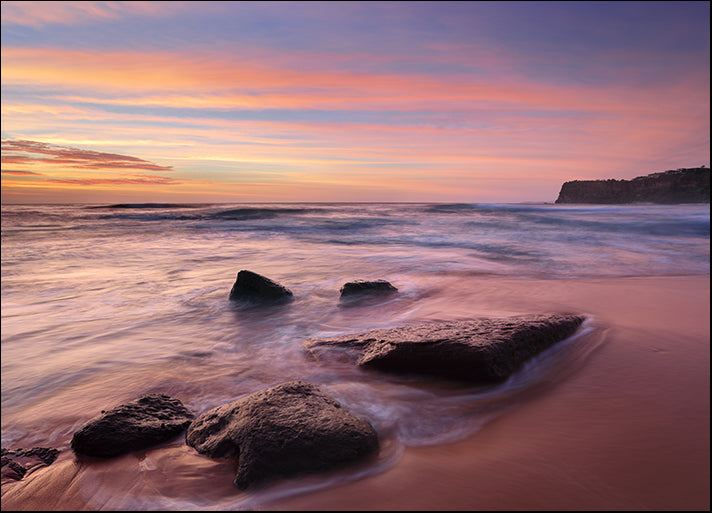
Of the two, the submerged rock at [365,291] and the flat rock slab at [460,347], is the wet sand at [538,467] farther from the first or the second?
the submerged rock at [365,291]

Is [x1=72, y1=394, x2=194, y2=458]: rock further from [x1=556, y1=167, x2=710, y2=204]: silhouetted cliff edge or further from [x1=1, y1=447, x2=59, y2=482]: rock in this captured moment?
[x1=556, y1=167, x2=710, y2=204]: silhouetted cliff edge

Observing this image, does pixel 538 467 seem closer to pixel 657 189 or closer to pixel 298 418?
pixel 298 418

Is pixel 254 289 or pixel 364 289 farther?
pixel 364 289

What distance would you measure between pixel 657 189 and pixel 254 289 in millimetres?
56651

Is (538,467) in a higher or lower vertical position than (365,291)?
higher

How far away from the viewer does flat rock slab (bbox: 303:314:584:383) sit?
2801 millimetres

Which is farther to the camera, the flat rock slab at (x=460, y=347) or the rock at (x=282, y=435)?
the flat rock slab at (x=460, y=347)

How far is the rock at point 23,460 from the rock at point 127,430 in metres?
0.13

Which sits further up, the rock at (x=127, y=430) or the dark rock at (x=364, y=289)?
the dark rock at (x=364, y=289)

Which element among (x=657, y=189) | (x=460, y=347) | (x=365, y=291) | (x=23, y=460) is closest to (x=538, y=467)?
(x=460, y=347)

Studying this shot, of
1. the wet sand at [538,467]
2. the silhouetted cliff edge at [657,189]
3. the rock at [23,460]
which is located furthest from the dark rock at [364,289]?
the silhouetted cliff edge at [657,189]

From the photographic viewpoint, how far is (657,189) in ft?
159

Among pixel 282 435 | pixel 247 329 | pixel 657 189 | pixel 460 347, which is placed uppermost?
pixel 657 189

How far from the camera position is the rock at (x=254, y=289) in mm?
5504
